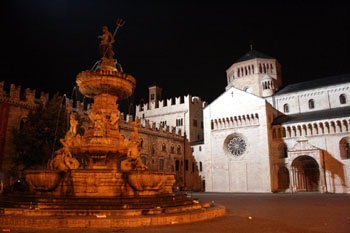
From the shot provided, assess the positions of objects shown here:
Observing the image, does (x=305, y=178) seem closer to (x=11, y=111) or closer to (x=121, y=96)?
(x=121, y=96)

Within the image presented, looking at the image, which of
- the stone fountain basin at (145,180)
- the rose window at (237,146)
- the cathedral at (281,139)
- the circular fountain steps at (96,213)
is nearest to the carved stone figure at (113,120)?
the stone fountain basin at (145,180)

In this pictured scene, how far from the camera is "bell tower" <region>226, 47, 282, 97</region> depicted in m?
52.4

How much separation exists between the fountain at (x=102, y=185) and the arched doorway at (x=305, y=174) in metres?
30.6

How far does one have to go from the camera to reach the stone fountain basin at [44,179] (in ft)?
36.5

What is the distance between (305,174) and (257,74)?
806 inches

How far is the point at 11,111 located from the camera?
3112cm

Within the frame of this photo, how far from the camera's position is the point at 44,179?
11.1 m

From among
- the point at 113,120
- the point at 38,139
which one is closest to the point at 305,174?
the point at 38,139

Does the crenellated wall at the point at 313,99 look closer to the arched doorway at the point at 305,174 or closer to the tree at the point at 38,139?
the arched doorway at the point at 305,174

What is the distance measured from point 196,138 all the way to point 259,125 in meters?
19.6

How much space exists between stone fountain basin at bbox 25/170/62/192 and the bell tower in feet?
151

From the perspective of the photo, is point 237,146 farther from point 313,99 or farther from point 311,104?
point 313,99

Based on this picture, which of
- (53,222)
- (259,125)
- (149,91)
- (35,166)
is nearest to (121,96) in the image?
(53,222)

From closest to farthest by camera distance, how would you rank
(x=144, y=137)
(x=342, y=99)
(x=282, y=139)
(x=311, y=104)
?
(x=282, y=139) → (x=342, y=99) → (x=311, y=104) → (x=144, y=137)
